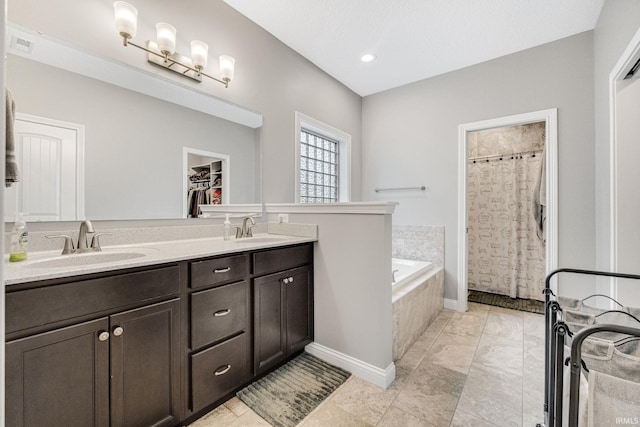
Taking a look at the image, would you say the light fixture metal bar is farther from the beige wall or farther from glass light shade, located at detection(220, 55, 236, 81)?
the beige wall

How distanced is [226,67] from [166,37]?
430 mm

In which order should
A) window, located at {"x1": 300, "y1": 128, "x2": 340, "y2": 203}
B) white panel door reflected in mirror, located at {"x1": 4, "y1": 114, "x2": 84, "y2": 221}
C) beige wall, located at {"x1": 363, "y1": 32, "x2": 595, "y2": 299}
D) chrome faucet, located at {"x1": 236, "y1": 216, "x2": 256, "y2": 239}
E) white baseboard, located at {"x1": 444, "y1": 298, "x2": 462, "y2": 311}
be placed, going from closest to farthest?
white panel door reflected in mirror, located at {"x1": 4, "y1": 114, "x2": 84, "y2": 221}
chrome faucet, located at {"x1": 236, "y1": 216, "x2": 256, "y2": 239}
beige wall, located at {"x1": 363, "y1": 32, "x2": 595, "y2": 299}
white baseboard, located at {"x1": 444, "y1": 298, "x2": 462, "y2": 311}
window, located at {"x1": 300, "y1": 128, "x2": 340, "y2": 203}

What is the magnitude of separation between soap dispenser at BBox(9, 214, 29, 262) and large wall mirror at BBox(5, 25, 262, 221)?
0.41 feet

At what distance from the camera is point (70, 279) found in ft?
3.27

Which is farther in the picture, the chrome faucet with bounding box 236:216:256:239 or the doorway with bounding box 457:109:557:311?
the doorway with bounding box 457:109:557:311

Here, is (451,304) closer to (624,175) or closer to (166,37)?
(624,175)

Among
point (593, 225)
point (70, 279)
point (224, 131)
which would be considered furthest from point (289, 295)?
point (593, 225)

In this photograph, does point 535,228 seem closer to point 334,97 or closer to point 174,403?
point 334,97

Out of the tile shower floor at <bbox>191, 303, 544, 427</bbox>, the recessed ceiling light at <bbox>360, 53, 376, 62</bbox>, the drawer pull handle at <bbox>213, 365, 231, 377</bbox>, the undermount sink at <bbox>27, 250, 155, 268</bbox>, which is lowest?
the tile shower floor at <bbox>191, 303, 544, 427</bbox>

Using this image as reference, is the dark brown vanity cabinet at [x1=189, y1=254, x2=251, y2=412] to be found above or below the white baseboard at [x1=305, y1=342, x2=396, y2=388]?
above

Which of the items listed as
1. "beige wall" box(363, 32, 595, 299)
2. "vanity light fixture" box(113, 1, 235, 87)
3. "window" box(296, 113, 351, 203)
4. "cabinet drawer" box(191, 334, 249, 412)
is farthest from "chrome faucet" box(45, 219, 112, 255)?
"beige wall" box(363, 32, 595, 299)

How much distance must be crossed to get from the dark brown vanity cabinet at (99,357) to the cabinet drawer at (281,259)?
478 millimetres

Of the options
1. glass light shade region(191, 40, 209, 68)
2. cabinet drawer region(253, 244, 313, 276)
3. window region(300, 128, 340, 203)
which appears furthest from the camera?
window region(300, 128, 340, 203)

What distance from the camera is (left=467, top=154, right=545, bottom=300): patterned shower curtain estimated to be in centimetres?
334
